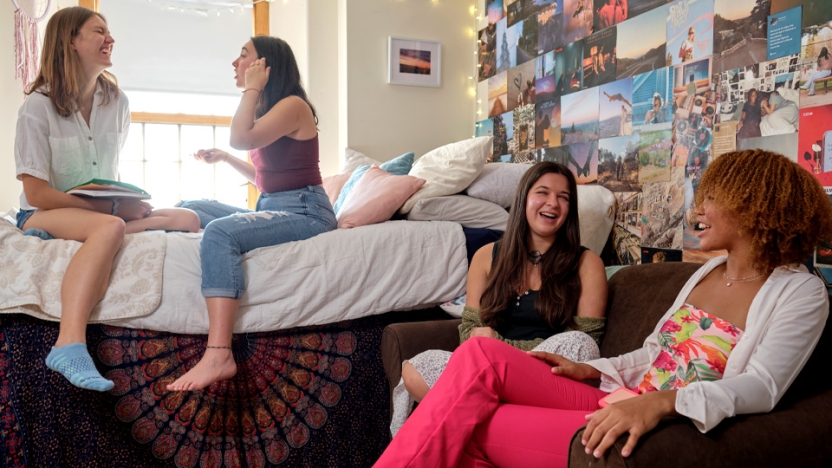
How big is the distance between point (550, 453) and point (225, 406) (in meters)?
1.12

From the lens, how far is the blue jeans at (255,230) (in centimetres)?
191

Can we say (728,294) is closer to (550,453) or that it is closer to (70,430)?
(550,453)

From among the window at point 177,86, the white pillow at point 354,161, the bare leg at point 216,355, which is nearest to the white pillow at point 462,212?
the bare leg at point 216,355

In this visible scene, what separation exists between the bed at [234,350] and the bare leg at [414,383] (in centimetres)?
46

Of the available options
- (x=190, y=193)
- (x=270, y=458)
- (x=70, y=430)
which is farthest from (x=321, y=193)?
(x=190, y=193)

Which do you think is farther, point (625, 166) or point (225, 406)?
point (625, 166)

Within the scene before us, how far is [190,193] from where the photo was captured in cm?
500

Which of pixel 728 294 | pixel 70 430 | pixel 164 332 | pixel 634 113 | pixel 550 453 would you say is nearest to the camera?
pixel 550 453

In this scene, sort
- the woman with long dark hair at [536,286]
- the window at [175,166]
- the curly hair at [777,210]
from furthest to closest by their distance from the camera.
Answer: the window at [175,166], the woman with long dark hair at [536,286], the curly hair at [777,210]

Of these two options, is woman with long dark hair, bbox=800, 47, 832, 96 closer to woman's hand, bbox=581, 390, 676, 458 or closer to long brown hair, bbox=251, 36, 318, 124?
woman's hand, bbox=581, 390, 676, 458

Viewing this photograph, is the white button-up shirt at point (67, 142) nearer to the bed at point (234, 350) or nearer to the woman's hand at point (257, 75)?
the bed at point (234, 350)

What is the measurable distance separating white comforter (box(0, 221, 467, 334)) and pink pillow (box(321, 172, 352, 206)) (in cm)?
70

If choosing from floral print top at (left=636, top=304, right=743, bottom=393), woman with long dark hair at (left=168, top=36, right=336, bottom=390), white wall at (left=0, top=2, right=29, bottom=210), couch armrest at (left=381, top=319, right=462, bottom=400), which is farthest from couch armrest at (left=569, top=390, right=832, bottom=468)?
white wall at (left=0, top=2, right=29, bottom=210)

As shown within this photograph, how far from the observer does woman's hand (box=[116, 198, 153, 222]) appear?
211 centimetres
